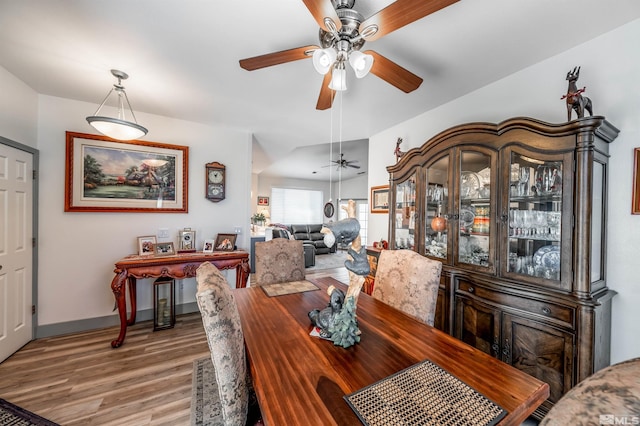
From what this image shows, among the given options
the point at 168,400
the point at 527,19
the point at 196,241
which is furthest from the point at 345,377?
the point at 196,241

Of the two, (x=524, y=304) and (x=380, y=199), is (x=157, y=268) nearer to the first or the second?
(x=380, y=199)

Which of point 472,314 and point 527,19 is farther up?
point 527,19

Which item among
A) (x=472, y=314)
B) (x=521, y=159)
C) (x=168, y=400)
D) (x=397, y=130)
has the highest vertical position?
(x=397, y=130)

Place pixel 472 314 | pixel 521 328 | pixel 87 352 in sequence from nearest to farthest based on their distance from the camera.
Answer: pixel 521 328 → pixel 472 314 → pixel 87 352

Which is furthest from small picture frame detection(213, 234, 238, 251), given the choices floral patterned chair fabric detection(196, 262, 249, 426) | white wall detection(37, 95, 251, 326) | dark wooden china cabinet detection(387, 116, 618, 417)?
dark wooden china cabinet detection(387, 116, 618, 417)

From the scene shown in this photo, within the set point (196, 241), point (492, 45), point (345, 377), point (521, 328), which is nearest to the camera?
point (345, 377)

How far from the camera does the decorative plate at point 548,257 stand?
1.63 metres

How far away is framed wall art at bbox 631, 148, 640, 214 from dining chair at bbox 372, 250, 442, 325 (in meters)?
1.28

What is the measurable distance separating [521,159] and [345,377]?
1921mm

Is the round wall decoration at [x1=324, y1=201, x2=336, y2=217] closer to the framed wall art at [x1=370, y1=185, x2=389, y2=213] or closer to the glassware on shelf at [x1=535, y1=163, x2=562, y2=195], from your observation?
the framed wall art at [x1=370, y1=185, x2=389, y2=213]

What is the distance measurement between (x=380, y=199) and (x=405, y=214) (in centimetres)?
92

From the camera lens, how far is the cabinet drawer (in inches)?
58.9

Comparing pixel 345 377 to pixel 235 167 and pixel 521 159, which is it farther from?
pixel 235 167

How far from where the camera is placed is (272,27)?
5.33 ft
